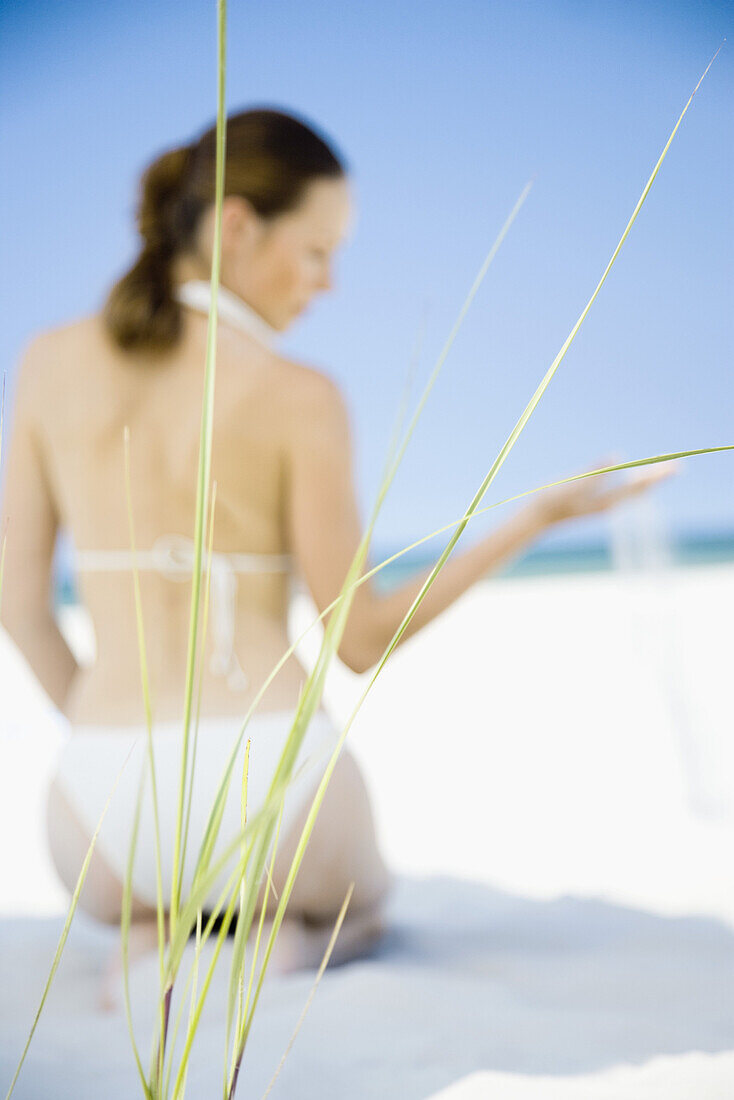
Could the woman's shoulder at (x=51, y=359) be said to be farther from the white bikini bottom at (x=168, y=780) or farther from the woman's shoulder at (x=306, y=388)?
the white bikini bottom at (x=168, y=780)

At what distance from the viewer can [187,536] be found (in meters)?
0.94

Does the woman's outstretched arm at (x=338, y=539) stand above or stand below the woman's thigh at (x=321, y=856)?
above

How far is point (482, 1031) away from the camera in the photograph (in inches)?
30.8

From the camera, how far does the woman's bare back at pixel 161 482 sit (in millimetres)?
935

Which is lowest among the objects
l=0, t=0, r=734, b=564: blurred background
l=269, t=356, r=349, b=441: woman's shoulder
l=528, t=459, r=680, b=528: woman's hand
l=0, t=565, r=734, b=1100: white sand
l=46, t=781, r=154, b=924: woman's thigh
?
l=0, t=565, r=734, b=1100: white sand

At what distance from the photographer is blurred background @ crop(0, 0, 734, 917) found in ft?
5.67

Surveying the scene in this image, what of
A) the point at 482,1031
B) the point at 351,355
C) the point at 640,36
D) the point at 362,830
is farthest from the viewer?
the point at 351,355

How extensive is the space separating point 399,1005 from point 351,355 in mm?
6666

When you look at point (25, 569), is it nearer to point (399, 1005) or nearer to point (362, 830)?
point (362, 830)

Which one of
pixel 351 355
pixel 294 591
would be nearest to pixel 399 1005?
pixel 294 591

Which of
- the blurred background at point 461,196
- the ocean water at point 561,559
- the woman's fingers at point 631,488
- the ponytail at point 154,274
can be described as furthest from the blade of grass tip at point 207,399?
the ocean water at point 561,559

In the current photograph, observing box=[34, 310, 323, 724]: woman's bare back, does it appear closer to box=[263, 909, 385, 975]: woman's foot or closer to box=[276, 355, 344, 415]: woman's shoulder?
box=[276, 355, 344, 415]: woman's shoulder

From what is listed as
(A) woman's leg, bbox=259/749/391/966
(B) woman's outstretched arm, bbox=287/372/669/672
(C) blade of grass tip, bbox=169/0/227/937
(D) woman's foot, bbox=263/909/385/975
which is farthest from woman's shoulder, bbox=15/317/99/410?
(C) blade of grass tip, bbox=169/0/227/937

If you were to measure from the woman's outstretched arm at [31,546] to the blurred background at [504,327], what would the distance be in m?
0.06
